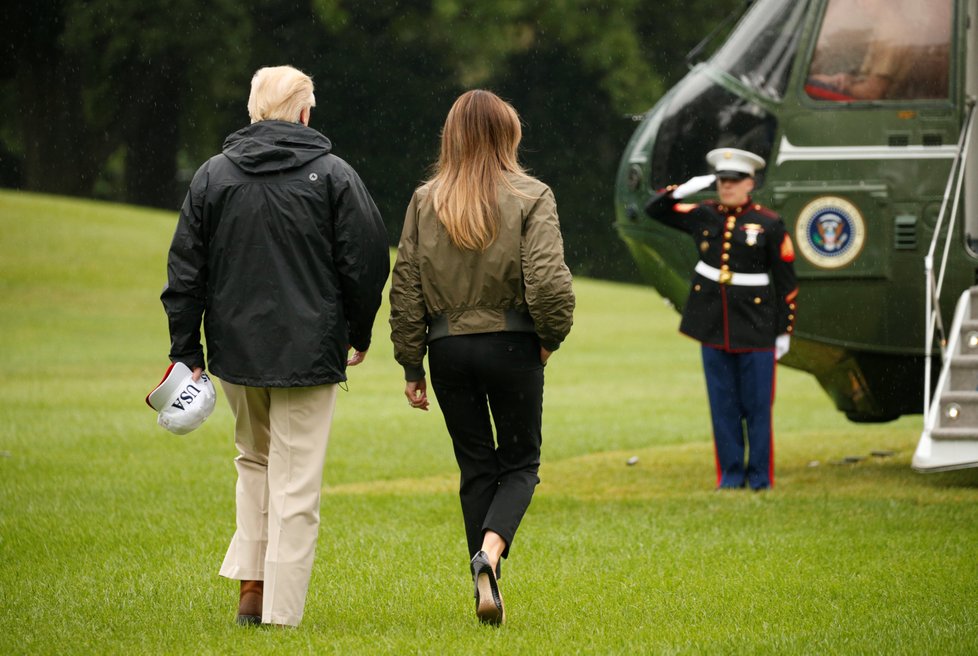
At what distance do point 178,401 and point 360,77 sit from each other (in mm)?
36951

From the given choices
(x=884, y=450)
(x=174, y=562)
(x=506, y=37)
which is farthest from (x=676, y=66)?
(x=174, y=562)

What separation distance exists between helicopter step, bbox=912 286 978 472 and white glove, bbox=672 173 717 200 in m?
1.54

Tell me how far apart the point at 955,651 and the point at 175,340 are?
2802 mm

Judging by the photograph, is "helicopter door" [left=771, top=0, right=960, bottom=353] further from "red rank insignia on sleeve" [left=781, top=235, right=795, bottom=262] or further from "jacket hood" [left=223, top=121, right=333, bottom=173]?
"jacket hood" [left=223, top=121, right=333, bottom=173]

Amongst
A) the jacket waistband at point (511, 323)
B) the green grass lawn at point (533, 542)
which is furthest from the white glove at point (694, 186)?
the jacket waistband at point (511, 323)

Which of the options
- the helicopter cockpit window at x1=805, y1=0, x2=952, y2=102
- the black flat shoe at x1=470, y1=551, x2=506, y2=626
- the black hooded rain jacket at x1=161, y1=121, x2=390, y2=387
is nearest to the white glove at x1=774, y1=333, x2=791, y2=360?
the helicopter cockpit window at x1=805, y1=0, x2=952, y2=102

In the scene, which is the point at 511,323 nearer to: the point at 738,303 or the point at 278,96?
the point at 278,96

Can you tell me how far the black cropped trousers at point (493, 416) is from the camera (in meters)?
5.55

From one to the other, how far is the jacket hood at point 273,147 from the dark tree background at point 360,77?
31991mm

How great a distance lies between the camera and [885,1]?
30.5 ft

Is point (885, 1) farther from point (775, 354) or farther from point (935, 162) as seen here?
point (775, 354)

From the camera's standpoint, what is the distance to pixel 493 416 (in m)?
5.54

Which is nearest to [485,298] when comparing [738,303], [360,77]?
[738,303]

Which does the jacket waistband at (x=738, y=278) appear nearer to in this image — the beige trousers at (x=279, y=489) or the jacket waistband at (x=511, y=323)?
the jacket waistband at (x=511, y=323)
